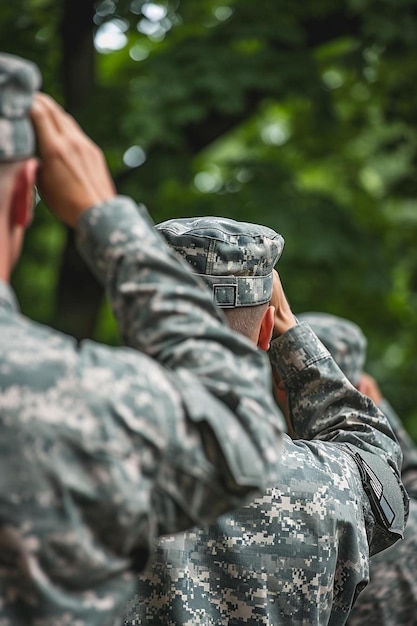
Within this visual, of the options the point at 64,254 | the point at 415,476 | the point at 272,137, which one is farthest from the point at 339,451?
the point at 272,137

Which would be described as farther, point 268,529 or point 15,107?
point 268,529

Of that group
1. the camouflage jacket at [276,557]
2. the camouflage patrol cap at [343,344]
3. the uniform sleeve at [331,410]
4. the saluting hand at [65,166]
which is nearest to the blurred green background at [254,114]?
the camouflage patrol cap at [343,344]

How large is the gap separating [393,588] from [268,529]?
1.73m

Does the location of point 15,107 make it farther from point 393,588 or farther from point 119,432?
point 393,588

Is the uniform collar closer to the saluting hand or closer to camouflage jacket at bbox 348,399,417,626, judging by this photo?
the saluting hand

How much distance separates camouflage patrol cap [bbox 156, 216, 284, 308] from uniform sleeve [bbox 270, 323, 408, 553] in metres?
0.27

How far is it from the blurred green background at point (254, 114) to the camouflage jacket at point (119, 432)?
14.6 feet

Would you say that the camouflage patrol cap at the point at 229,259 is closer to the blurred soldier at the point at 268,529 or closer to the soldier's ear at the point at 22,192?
the blurred soldier at the point at 268,529

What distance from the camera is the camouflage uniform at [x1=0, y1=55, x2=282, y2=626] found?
5.32ft

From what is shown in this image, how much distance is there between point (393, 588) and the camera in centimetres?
399

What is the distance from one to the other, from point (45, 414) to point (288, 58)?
17.0 ft

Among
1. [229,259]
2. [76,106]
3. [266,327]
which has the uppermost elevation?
[229,259]

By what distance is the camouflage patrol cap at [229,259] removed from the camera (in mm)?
2545

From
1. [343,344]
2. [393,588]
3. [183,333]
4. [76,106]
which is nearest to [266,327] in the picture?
[183,333]
